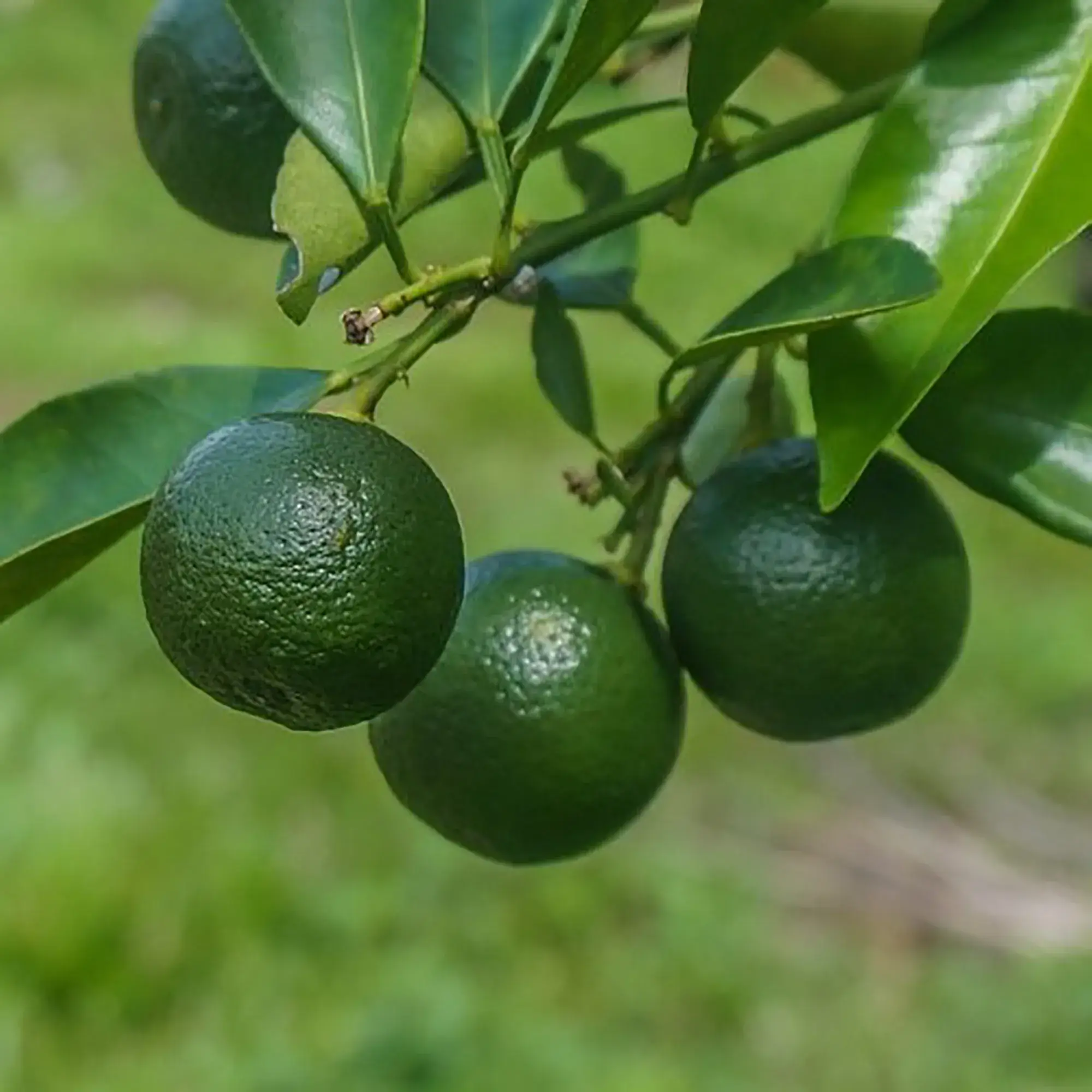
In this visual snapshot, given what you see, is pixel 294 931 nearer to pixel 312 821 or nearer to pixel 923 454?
pixel 312 821

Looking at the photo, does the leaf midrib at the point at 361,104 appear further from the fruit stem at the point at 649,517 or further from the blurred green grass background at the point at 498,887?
the blurred green grass background at the point at 498,887

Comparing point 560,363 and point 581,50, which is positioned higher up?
point 581,50

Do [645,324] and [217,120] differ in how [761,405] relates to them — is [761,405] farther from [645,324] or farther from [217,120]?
[217,120]

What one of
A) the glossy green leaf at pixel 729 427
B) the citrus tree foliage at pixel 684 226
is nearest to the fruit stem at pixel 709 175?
the citrus tree foliage at pixel 684 226

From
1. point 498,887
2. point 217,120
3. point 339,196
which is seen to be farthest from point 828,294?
point 498,887

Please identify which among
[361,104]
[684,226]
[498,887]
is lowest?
[498,887]

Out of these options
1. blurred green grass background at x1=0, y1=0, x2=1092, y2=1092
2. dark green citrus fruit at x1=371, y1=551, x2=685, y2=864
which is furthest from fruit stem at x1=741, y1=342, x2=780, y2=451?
blurred green grass background at x1=0, y1=0, x2=1092, y2=1092

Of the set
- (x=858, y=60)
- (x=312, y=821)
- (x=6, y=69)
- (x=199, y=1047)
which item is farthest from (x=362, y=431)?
(x=6, y=69)
